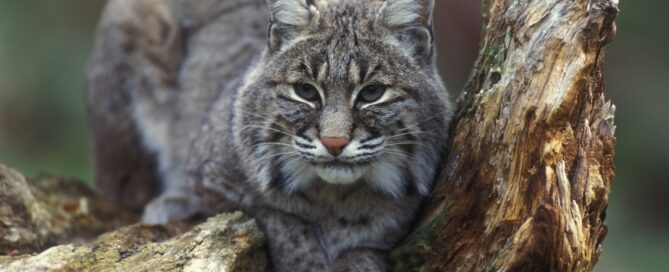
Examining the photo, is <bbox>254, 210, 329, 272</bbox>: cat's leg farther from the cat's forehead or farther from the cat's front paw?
the cat's front paw

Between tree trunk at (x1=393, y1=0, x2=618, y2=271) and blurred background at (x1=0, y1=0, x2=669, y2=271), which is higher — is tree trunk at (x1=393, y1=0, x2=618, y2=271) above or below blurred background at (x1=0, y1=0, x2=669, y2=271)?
below

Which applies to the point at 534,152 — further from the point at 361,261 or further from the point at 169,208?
the point at 169,208

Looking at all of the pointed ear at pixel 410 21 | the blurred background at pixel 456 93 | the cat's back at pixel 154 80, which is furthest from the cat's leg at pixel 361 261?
the blurred background at pixel 456 93

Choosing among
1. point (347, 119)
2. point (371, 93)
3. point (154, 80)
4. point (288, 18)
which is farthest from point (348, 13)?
point (154, 80)

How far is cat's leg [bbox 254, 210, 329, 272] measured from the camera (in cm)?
538

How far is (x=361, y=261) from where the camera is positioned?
531 centimetres

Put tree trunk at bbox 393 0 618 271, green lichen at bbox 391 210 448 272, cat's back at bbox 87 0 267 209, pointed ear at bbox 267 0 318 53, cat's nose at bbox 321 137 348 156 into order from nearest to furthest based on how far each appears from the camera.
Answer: tree trunk at bbox 393 0 618 271, cat's nose at bbox 321 137 348 156, green lichen at bbox 391 210 448 272, pointed ear at bbox 267 0 318 53, cat's back at bbox 87 0 267 209

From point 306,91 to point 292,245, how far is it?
0.91m

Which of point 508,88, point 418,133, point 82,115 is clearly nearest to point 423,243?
point 418,133

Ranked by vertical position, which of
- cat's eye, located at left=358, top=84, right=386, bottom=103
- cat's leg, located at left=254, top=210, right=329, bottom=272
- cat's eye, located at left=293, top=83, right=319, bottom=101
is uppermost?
cat's eye, located at left=293, top=83, right=319, bottom=101

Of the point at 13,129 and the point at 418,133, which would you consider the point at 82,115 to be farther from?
the point at 418,133

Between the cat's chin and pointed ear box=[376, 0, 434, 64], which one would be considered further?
pointed ear box=[376, 0, 434, 64]

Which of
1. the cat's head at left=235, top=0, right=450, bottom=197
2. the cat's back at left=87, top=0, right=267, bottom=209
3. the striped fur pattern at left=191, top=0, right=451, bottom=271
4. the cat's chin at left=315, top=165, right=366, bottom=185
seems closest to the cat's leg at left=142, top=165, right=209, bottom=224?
the cat's back at left=87, top=0, right=267, bottom=209

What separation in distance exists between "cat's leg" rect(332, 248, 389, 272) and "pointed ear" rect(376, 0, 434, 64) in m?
1.11
